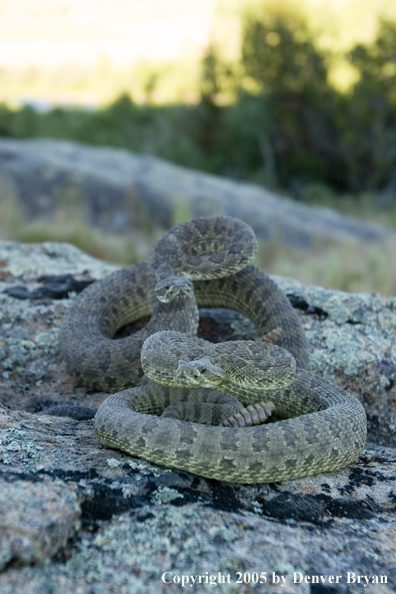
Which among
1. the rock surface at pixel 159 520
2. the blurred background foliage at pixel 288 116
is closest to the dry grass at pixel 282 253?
the rock surface at pixel 159 520

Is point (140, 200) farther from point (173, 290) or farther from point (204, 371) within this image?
point (204, 371)

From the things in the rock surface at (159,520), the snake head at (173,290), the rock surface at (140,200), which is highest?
the snake head at (173,290)

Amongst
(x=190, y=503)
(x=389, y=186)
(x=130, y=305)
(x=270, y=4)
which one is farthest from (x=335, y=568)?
(x=270, y=4)

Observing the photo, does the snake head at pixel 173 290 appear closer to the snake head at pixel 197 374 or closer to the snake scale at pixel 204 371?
the snake scale at pixel 204 371

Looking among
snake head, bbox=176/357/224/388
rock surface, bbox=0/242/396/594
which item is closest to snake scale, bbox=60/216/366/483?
snake head, bbox=176/357/224/388

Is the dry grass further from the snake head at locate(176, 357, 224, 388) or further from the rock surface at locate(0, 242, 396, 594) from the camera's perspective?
the snake head at locate(176, 357, 224, 388)

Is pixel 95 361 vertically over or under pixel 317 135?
over

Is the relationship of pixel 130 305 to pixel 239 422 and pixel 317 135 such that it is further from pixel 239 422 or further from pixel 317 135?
pixel 317 135
